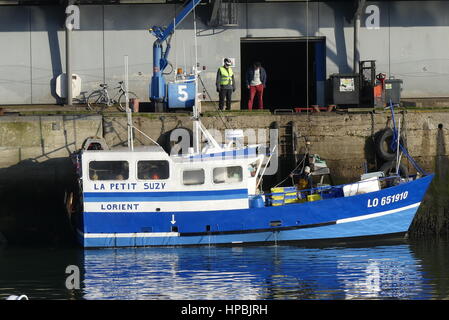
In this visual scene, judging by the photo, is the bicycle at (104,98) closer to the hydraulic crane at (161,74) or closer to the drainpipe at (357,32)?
the hydraulic crane at (161,74)

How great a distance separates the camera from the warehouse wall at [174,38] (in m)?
28.3

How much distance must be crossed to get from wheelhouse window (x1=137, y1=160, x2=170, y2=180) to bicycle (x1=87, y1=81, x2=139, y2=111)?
13.6 feet

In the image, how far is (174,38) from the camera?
1118 inches

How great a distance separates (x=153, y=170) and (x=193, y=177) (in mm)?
890

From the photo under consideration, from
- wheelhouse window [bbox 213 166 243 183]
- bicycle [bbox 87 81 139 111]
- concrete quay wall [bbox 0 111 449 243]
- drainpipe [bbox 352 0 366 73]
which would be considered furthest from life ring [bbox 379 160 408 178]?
bicycle [bbox 87 81 139 111]

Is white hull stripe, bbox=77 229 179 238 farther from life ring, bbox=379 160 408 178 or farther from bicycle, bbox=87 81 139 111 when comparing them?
life ring, bbox=379 160 408 178

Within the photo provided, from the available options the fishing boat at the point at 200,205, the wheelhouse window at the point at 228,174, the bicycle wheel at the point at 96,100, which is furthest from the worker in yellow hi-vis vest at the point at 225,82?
the wheelhouse window at the point at 228,174

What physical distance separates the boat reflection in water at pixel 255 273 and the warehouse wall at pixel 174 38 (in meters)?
6.72

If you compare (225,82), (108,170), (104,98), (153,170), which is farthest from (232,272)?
(104,98)

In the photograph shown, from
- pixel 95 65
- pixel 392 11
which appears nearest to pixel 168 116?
pixel 95 65

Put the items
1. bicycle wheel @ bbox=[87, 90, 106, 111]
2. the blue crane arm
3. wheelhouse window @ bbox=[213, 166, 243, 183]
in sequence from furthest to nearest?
bicycle wheel @ bbox=[87, 90, 106, 111] < the blue crane arm < wheelhouse window @ bbox=[213, 166, 243, 183]

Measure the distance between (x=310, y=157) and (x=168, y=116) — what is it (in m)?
3.56

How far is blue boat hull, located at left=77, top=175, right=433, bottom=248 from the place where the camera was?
76.5 feet

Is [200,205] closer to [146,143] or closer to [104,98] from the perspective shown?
[146,143]
